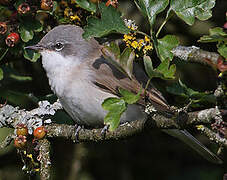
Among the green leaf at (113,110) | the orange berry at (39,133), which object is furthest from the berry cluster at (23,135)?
the green leaf at (113,110)

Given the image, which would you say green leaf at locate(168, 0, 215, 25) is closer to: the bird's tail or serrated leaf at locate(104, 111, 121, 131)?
serrated leaf at locate(104, 111, 121, 131)

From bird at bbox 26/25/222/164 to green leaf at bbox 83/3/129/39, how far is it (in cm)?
72

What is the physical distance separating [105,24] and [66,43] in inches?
38.3

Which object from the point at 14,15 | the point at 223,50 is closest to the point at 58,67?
the point at 14,15

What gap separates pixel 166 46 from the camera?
2906 mm

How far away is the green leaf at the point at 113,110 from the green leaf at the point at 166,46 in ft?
1.59

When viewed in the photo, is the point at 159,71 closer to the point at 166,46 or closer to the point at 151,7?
the point at 166,46

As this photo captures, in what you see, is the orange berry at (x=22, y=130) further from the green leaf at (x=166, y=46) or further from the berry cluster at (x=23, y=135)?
the green leaf at (x=166, y=46)

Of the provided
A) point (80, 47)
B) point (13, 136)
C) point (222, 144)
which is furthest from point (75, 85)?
point (222, 144)

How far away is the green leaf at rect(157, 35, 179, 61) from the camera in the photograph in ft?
9.50

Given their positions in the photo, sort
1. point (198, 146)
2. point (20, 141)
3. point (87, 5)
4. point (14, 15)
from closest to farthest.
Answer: point (20, 141) → point (87, 5) → point (14, 15) → point (198, 146)

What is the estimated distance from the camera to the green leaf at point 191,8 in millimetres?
2922

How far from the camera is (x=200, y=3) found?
2.96 meters

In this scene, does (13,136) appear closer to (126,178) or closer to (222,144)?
(222,144)
